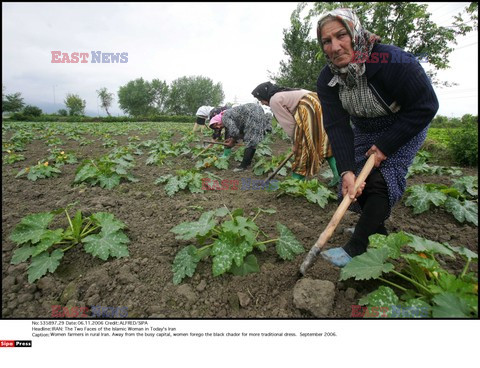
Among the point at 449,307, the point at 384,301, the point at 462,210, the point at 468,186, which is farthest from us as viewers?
the point at 468,186

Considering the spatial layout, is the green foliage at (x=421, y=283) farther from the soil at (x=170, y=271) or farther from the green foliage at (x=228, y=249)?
the green foliage at (x=228, y=249)

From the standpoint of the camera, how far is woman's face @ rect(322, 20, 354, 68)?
151 cm

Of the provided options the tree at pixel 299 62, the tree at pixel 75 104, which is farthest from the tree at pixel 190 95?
the tree at pixel 299 62

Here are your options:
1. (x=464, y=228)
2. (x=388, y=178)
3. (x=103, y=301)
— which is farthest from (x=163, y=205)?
(x=464, y=228)

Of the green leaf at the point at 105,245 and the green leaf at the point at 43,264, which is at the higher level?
the green leaf at the point at 105,245

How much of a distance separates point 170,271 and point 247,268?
543 millimetres

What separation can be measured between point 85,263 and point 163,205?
1.08 meters

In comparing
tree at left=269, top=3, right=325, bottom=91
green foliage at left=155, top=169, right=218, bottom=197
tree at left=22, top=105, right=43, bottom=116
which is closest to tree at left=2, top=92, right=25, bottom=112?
tree at left=22, top=105, right=43, bottom=116

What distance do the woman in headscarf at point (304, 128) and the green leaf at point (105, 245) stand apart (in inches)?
89.7

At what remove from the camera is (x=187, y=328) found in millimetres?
1284

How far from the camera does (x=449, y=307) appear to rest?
1.10m

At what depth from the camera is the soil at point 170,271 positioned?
1.50 meters

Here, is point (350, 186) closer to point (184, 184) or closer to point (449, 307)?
point (449, 307)

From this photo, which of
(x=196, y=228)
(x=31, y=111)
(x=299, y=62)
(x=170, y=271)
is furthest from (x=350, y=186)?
(x=31, y=111)
